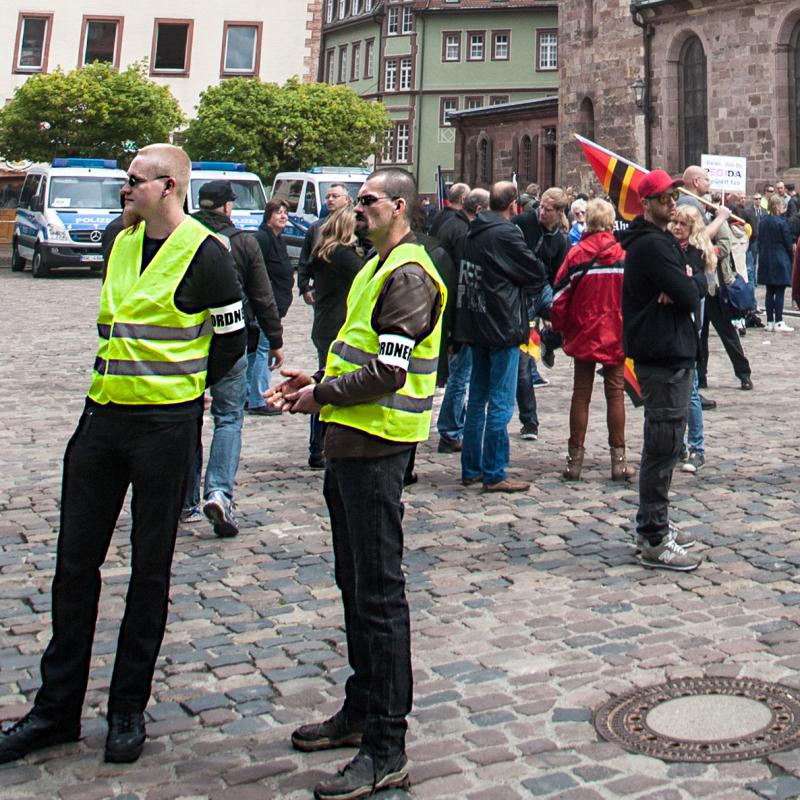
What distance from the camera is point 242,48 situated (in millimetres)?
50844

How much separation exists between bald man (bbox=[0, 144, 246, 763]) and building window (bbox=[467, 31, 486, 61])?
7492 centimetres

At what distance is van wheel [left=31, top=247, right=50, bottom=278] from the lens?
2887 cm

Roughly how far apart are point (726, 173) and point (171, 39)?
3175 centimetres

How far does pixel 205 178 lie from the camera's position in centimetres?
2938

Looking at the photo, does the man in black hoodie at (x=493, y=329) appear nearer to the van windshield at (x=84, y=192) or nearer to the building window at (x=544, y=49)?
the van windshield at (x=84, y=192)

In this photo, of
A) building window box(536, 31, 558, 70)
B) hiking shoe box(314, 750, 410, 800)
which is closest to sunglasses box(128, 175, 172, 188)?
hiking shoe box(314, 750, 410, 800)

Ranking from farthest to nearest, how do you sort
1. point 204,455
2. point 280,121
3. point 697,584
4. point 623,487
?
point 280,121, point 204,455, point 623,487, point 697,584

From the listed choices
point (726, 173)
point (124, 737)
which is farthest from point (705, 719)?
point (726, 173)

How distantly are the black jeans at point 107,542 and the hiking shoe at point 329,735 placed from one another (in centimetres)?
55

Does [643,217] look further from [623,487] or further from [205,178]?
[205,178]

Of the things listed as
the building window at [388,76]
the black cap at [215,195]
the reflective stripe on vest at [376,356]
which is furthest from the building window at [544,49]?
the reflective stripe on vest at [376,356]

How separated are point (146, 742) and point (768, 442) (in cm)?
675

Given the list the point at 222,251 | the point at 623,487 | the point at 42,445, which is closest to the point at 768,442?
the point at 623,487

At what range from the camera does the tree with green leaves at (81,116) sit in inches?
1481
